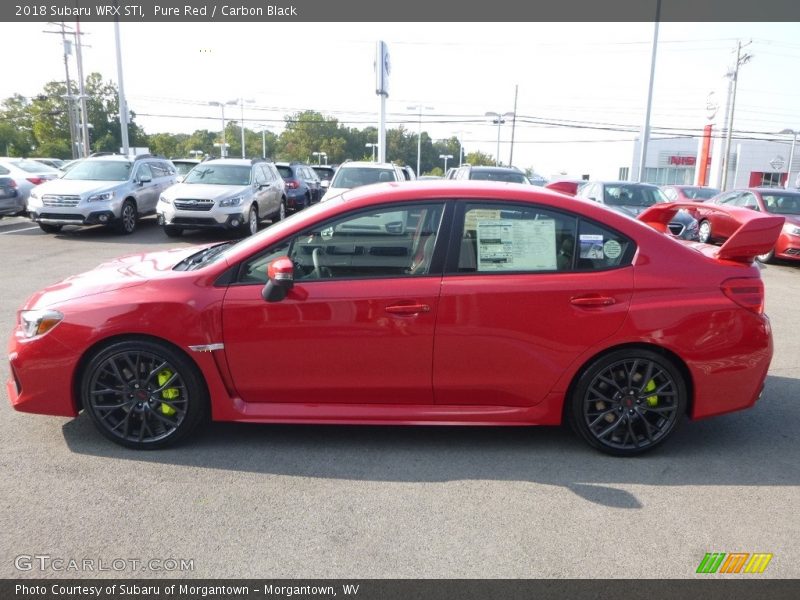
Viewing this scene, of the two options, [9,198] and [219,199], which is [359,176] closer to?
[219,199]

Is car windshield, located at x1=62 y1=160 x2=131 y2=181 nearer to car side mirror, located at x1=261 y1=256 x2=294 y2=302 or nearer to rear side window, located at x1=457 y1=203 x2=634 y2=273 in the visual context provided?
car side mirror, located at x1=261 y1=256 x2=294 y2=302

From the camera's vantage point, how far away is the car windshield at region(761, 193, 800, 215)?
552 inches

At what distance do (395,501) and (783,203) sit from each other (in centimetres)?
1409

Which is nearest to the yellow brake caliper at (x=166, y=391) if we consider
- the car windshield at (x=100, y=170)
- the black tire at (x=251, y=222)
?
the black tire at (x=251, y=222)

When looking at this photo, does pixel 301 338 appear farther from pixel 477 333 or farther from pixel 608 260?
pixel 608 260

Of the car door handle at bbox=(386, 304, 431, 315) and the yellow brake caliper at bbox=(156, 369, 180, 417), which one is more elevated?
the car door handle at bbox=(386, 304, 431, 315)

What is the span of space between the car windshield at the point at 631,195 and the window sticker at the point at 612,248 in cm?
1074

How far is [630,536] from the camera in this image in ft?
10.6

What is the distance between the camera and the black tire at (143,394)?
3.92 meters

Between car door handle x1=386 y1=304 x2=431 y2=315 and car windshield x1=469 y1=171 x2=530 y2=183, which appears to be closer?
car door handle x1=386 y1=304 x2=431 y2=315

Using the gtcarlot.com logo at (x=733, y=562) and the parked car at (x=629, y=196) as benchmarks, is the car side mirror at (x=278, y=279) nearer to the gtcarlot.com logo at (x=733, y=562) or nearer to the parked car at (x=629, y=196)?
the gtcarlot.com logo at (x=733, y=562)

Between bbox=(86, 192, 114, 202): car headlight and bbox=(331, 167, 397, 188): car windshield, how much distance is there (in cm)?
505
